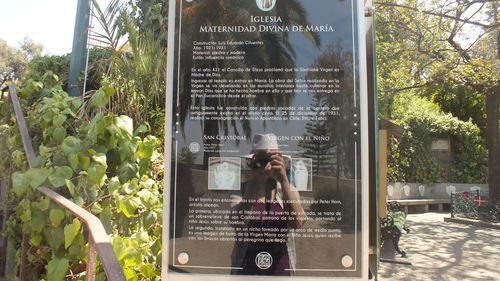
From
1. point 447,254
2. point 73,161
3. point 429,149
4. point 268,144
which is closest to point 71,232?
point 73,161

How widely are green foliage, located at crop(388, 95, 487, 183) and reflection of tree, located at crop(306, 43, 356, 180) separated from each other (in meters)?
17.8

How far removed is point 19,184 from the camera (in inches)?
132

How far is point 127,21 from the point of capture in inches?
236

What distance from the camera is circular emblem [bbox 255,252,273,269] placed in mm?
2213

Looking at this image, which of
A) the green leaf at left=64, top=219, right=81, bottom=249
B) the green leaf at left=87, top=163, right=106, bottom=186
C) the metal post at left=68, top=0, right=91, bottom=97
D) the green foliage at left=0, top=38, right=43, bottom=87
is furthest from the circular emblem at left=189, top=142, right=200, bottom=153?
the green foliage at left=0, top=38, right=43, bottom=87

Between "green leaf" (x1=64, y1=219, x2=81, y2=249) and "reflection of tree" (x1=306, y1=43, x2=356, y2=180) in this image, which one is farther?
"green leaf" (x1=64, y1=219, x2=81, y2=249)

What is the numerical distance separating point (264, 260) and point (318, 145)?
21.9 inches

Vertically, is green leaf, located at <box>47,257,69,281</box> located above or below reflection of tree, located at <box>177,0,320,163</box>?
below

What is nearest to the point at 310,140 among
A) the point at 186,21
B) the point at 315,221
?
the point at 315,221

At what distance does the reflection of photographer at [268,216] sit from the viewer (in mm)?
Result: 2207

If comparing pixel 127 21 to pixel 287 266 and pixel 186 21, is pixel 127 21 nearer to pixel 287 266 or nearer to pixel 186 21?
pixel 186 21

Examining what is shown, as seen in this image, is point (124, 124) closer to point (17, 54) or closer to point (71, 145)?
point (71, 145)

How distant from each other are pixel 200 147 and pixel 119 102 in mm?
3698

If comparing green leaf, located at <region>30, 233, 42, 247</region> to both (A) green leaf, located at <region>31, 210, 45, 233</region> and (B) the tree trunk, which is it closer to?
(A) green leaf, located at <region>31, 210, 45, 233</region>
